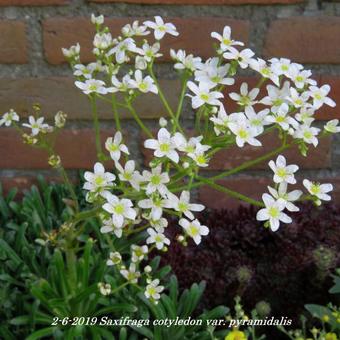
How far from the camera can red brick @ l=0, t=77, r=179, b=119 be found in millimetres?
1142

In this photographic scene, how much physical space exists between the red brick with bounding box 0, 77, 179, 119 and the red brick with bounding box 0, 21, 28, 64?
0.04 m

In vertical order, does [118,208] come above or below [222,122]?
below

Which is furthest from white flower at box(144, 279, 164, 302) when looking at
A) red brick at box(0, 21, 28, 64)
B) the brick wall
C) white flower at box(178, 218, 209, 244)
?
red brick at box(0, 21, 28, 64)

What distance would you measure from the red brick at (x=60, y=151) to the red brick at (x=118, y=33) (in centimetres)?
15

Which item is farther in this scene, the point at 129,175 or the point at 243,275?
the point at 243,275

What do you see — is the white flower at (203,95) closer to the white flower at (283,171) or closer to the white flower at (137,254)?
the white flower at (283,171)

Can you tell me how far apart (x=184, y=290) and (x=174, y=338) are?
9cm

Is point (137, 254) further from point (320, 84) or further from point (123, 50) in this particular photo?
point (320, 84)

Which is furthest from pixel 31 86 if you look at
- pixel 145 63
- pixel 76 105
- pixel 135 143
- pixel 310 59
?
pixel 310 59

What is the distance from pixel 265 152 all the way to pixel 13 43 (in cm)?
51

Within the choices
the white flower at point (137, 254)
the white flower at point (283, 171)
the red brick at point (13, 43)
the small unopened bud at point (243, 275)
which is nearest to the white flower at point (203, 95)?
the white flower at point (283, 171)

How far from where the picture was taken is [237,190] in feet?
4.04

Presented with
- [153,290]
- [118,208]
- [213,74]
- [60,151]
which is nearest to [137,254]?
[153,290]

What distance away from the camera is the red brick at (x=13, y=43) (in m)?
1.11
